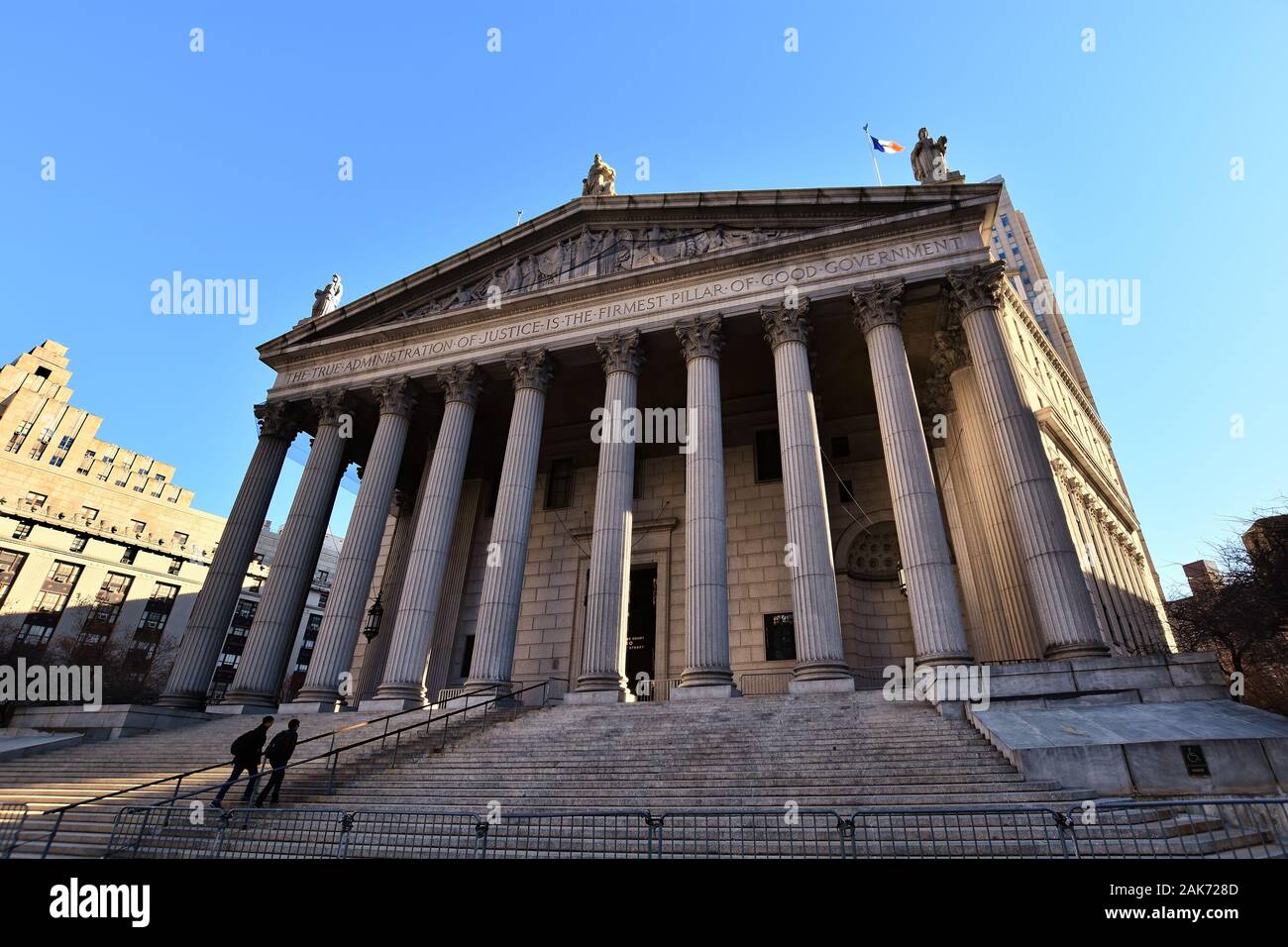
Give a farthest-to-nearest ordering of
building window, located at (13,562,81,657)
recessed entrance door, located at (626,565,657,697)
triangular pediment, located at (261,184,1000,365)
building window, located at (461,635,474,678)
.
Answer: building window, located at (13,562,81,657) < building window, located at (461,635,474,678) < recessed entrance door, located at (626,565,657,697) < triangular pediment, located at (261,184,1000,365)

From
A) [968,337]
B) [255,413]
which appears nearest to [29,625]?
[255,413]

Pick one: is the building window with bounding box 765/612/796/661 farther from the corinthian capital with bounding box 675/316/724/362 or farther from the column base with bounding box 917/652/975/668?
the corinthian capital with bounding box 675/316/724/362

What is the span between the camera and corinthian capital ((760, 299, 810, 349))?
66.2 ft

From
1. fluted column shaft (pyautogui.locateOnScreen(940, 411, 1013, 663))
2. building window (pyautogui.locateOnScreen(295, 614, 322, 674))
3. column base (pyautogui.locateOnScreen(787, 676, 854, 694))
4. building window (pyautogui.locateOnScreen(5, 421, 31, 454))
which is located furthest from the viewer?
building window (pyautogui.locateOnScreen(295, 614, 322, 674))

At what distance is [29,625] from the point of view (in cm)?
5381

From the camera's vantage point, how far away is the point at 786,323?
66.5 ft

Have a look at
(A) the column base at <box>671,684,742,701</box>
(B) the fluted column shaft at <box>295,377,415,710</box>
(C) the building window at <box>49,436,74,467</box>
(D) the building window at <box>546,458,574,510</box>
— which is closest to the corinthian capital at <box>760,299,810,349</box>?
(A) the column base at <box>671,684,742,701</box>

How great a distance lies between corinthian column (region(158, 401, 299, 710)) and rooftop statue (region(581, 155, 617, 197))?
49.2 feet

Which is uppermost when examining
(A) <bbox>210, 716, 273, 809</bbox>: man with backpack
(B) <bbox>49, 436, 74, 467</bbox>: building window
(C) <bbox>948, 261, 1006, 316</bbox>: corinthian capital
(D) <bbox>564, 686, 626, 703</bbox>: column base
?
(B) <bbox>49, 436, 74, 467</bbox>: building window

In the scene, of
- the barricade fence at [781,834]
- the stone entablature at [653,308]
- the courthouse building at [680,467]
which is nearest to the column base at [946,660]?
the courthouse building at [680,467]

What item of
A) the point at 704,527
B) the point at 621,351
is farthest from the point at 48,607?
the point at 704,527

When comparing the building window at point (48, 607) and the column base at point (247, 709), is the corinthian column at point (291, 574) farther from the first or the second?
the building window at point (48, 607)

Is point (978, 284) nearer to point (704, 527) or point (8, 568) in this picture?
point (704, 527)
